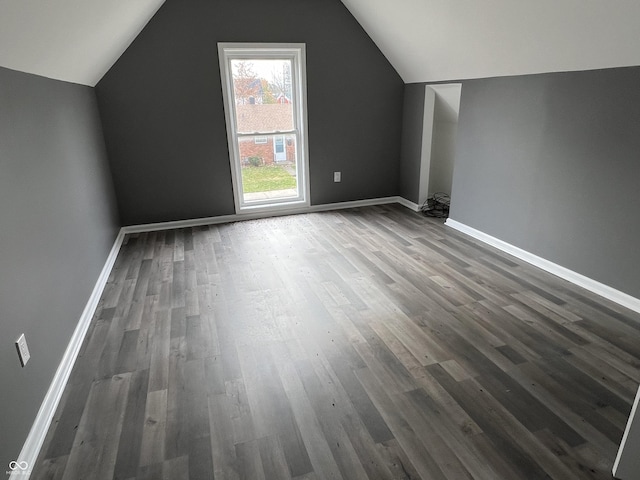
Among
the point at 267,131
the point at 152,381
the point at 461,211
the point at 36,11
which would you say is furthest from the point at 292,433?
the point at 267,131

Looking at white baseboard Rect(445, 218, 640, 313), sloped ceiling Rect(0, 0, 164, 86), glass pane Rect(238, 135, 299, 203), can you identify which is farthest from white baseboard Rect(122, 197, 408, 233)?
sloped ceiling Rect(0, 0, 164, 86)

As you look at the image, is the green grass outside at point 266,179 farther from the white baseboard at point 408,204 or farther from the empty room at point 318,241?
the white baseboard at point 408,204

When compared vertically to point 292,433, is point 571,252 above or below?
above

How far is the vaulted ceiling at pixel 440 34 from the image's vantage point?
182 centimetres

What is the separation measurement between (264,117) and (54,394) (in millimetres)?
3441

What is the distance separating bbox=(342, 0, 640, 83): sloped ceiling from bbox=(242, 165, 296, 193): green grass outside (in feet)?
6.12

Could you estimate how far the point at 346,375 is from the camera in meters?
2.06

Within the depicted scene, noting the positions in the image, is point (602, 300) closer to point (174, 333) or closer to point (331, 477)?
point (331, 477)

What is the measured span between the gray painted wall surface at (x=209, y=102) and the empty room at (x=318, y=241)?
0.02 m

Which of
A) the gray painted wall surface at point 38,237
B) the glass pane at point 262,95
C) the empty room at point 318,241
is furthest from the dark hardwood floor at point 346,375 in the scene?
the glass pane at point 262,95

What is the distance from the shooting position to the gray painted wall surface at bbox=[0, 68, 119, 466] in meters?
1.54

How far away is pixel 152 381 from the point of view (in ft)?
6.69

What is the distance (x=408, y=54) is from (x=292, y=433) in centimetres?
389

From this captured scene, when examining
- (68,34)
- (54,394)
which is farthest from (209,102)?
(54,394)
